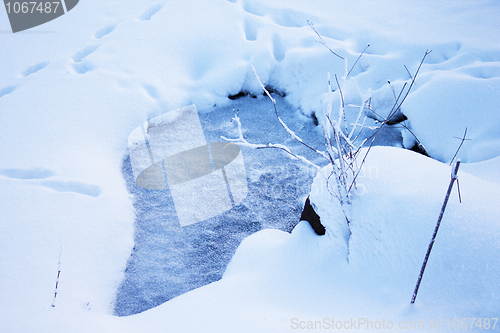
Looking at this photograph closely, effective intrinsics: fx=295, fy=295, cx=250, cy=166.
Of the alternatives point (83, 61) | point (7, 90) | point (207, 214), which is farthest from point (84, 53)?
point (207, 214)

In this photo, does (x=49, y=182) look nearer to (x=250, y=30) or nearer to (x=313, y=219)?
(x=313, y=219)

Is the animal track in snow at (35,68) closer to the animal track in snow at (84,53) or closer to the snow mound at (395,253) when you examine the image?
the animal track in snow at (84,53)

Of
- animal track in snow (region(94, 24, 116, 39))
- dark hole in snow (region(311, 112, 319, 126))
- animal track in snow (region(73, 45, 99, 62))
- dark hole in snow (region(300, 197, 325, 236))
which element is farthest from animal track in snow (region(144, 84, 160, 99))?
Result: dark hole in snow (region(300, 197, 325, 236))

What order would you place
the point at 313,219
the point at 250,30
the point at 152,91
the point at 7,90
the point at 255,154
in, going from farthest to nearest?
the point at 250,30, the point at 152,91, the point at 7,90, the point at 255,154, the point at 313,219

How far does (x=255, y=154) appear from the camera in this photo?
2.88 meters

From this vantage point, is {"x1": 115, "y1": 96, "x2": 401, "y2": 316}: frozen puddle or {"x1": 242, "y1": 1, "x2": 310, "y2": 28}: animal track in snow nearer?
{"x1": 115, "y1": 96, "x2": 401, "y2": 316}: frozen puddle

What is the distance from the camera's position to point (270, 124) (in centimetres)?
320

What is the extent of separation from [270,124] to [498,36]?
250 cm

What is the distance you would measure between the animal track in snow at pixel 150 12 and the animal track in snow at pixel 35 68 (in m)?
1.37

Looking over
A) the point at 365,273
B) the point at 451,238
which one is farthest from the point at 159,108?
the point at 451,238

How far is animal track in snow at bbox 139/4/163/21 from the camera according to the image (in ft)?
13.4

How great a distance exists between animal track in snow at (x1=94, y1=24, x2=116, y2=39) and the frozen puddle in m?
1.81

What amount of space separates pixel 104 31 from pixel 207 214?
10.1 ft

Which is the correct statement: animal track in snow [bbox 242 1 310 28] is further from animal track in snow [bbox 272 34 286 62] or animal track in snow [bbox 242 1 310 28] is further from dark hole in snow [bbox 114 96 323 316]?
dark hole in snow [bbox 114 96 323 316]
